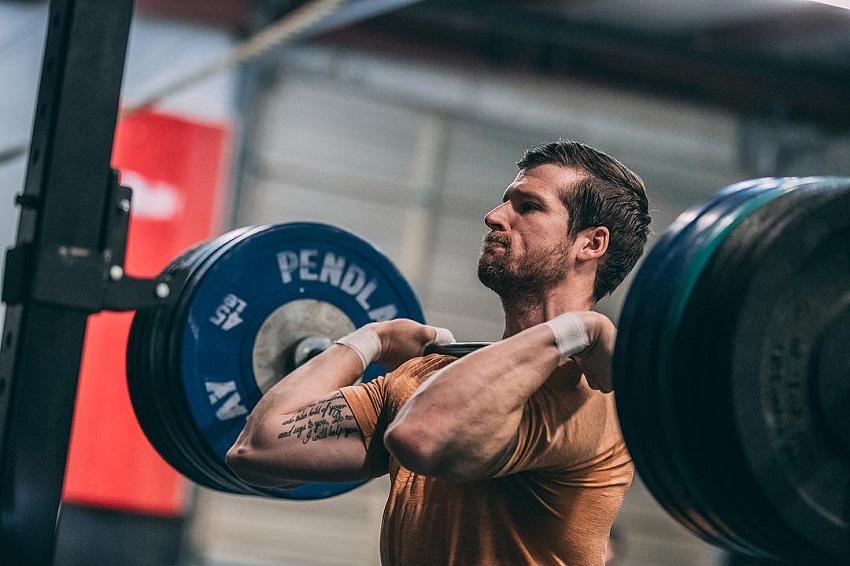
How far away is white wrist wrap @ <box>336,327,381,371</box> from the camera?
206 centimetres

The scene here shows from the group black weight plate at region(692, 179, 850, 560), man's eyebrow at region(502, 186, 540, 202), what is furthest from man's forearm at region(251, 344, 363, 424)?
black weight plate at region(692, 179, 850, 560)

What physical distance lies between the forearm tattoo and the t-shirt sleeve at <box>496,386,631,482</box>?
367 millimetres

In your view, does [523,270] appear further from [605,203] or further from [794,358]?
[794,358]

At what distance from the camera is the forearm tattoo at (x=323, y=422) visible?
6.46 ft

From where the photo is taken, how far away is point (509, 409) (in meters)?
1.69

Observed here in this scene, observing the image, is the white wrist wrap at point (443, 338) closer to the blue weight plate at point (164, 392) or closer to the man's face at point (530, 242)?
the man's face at point (530, 242)

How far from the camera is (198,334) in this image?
2244mm

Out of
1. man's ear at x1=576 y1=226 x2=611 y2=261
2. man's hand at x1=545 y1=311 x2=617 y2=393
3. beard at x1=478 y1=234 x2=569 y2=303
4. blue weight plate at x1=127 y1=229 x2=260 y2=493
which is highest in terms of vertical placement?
man's ear at x1=576 y1=226 x2=611 y2=261

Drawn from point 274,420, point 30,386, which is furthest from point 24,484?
point 274,420

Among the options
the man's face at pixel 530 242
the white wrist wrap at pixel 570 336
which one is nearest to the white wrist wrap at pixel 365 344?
the man's face at pixel 530 242

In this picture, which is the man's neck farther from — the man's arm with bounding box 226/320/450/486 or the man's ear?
the man's arm with bounding box 226/320/450/486

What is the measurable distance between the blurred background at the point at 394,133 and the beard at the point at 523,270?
4.63m

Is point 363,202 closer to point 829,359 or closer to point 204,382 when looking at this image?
point 204,382

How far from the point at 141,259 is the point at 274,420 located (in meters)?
4.86
